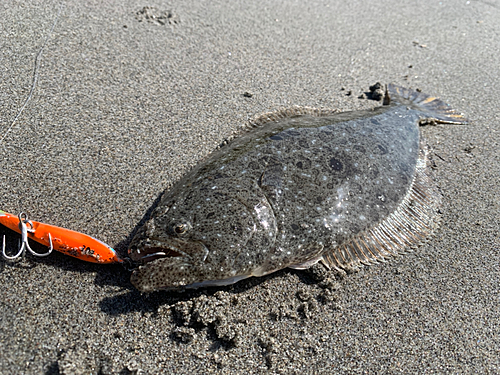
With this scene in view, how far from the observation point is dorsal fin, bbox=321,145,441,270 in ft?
9.12

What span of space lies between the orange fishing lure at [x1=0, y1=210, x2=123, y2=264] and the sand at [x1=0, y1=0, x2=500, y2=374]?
0.38 ft

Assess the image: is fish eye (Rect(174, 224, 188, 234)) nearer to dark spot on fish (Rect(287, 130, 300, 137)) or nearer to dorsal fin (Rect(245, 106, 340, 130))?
dark spot on fish (Rect(287, 130, 300, 137))

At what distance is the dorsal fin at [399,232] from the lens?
2779 mm

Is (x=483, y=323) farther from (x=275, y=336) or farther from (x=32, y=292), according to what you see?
(x=32, y=292)

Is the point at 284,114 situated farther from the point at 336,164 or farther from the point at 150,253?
the point at 150,253

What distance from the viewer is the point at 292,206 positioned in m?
2.65

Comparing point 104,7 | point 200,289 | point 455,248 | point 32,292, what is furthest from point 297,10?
point 32,292

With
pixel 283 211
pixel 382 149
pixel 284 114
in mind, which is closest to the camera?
pixel 283 211

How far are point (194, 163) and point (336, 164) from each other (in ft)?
4.23

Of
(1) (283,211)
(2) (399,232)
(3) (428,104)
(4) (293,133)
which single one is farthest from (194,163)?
(3) (428,104)

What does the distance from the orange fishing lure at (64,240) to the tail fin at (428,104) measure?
11.3ft

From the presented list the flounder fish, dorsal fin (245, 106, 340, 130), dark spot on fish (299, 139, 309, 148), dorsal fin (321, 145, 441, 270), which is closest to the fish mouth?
the flounder fish

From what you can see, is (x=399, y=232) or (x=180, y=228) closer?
(x=180, y=228)

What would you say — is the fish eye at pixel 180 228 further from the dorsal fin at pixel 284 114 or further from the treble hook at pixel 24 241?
the dorsal fin at pixel 284 114
